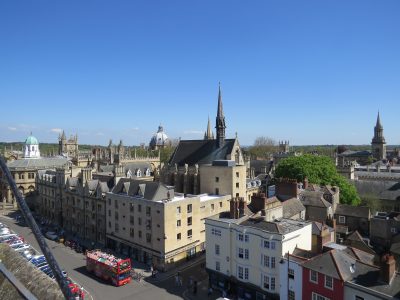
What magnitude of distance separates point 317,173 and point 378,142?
276 ft

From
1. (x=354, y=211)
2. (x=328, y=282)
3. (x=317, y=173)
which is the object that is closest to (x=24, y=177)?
(x=317, y=173)

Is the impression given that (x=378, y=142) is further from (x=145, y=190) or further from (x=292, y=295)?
(x=292, y=295)

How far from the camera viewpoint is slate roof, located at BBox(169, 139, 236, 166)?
54384mm

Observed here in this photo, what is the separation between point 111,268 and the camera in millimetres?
33094

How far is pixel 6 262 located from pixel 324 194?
39843mm

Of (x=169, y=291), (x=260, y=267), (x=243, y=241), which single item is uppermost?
(x=243, y=241)

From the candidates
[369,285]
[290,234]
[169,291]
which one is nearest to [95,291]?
[169,291]

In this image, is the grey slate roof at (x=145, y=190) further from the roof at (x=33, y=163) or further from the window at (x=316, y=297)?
the roof at (x=33, y=163)

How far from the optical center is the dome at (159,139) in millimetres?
130375

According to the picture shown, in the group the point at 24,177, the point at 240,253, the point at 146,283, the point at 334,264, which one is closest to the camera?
the point at 334,264

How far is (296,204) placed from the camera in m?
42.8

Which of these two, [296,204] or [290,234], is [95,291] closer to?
[290,234]

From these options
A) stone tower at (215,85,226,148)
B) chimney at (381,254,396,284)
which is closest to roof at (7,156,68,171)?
stone tower at (215,85,226,148)

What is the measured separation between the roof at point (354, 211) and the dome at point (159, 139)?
90361 millimetres
